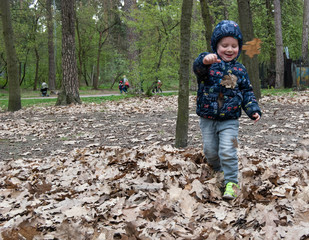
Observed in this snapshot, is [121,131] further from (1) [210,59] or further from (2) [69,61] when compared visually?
(2) [69,61]

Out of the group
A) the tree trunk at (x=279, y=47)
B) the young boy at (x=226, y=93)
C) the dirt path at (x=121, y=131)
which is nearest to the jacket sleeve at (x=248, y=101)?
the young boy at (x=226, y=93)

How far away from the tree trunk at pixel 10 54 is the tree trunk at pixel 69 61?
1.64 metres

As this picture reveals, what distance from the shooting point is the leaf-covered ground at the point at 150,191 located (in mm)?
2391

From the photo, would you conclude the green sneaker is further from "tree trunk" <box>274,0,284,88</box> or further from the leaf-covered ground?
"tree trunk" <box>274,0,284,88</box>

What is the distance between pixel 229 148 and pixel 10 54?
11.0m

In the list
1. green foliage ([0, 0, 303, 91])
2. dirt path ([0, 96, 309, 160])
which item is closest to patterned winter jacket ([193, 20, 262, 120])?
dirt path ([0, 96, 309, 160])

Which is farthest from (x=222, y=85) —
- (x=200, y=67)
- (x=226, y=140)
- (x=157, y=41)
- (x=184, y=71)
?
(x=157, y=41)

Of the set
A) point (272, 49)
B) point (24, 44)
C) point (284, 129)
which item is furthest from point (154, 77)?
point (24, 44)

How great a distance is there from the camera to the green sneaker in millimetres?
2963

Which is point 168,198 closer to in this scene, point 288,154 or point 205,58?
point 205,58

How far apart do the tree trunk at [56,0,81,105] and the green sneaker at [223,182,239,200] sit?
35.2 feet

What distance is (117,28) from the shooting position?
3519cm

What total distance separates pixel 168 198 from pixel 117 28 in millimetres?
34231

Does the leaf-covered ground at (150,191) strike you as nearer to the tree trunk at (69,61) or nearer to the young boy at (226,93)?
the young boy at (226,93)
